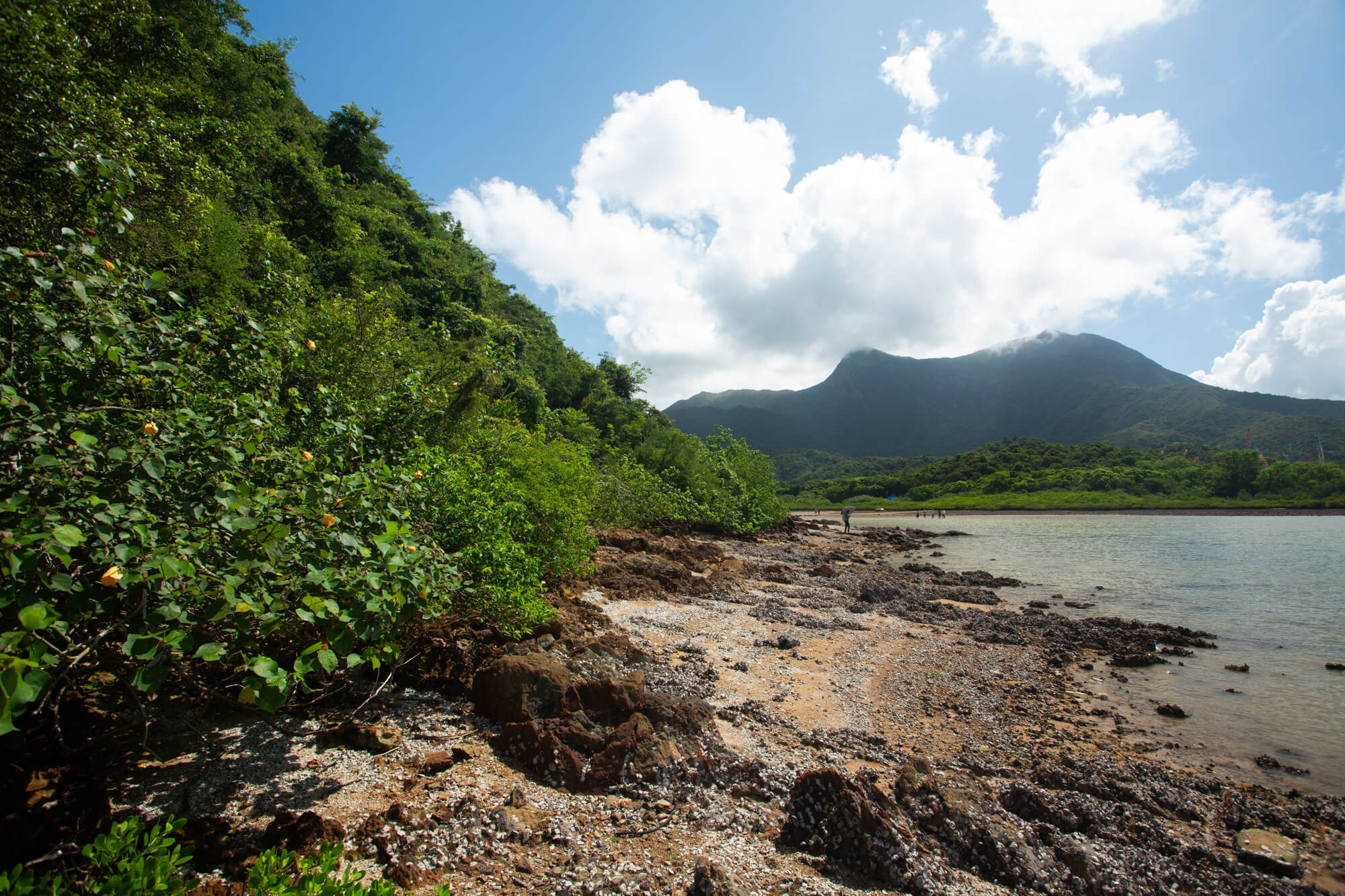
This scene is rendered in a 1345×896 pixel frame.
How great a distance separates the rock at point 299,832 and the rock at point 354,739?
3.69ft

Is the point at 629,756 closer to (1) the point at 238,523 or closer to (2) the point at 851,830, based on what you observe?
(2) the point at 851,830

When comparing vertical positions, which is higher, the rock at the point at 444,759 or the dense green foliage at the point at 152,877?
the dense green foliage at the point at 152,877

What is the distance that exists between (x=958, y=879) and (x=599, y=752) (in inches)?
127

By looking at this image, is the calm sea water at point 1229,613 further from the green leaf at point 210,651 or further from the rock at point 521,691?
the green leaf at point 210,651

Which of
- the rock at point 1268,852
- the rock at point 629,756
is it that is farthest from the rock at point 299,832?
the rock at point 1268,852

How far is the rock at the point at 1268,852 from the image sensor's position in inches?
203

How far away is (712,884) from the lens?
3.77m

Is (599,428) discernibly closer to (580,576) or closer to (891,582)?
(891,582)

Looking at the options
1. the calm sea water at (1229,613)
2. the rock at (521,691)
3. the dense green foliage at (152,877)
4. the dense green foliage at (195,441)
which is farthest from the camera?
the calm sea water at (1229,613)

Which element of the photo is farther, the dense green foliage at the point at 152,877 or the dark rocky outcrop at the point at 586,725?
the dark rocky outcrop at the point at 586,725

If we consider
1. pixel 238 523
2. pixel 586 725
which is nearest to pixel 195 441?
pixel 238 523

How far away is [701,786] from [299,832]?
10.7 ft

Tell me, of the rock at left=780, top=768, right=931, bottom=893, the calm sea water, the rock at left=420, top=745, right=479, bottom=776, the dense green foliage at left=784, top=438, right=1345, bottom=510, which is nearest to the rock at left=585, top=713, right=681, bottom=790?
the rock at left=420, top=745, right=479, bottom=776

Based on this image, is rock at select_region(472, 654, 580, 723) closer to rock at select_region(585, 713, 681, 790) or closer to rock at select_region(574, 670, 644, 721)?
rock at select_region(574, 670, 644, 721)
